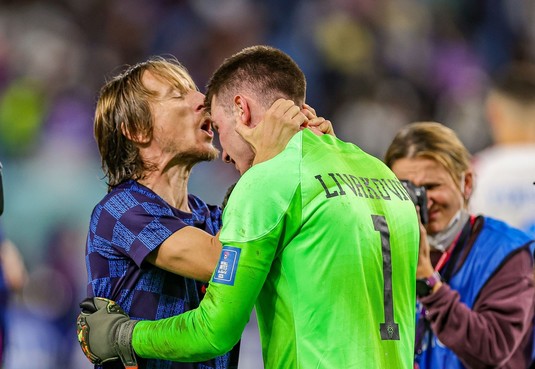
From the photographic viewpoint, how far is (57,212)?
6.38m

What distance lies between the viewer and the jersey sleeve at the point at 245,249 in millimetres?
2008

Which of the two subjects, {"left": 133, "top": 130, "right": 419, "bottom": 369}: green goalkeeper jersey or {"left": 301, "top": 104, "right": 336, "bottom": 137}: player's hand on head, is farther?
{"left": 301, "top": 104, "right": 336, "bottom": 137}: player's hand on head

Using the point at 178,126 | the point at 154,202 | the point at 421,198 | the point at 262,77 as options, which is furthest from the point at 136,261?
the point at 421,198

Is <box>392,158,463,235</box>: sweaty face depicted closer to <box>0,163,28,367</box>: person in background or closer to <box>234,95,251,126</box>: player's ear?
<box>234,95,251,126</box>: player's ear

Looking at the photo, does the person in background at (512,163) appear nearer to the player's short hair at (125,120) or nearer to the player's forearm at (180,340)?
the player's short hair at (125,120)

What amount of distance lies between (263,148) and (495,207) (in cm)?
321

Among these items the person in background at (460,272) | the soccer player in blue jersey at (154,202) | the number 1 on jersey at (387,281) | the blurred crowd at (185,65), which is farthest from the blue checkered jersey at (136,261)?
the blurred crowd at (185,65)

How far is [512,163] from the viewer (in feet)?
17.1

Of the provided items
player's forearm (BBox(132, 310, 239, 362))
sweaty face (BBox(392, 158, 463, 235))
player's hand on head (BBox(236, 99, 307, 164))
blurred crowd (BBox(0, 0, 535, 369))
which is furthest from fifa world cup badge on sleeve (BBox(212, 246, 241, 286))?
blurred crowd (BBox(0, 0, 535, 369))

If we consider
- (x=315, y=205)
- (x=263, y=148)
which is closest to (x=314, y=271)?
(x=315, y=205)

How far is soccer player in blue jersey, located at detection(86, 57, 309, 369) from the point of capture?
2.42m

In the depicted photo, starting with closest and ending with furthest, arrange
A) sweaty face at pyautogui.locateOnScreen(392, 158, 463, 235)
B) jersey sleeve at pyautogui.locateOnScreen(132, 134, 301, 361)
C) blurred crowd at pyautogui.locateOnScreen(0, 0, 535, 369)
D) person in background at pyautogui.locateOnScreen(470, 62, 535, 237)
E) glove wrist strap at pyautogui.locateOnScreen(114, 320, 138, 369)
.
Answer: jersey sleeve at pyautogui.locateOnScreen(132, 134, 301, 361), glove wrist strap at pyautogui.locateOnScreen(114, 320, 138, 369), sweaty face at pyautogui.locateOnScreen(392, 158, 463, 235), person in background at pyautogui.locateOnScreen(470, 62, 535, 237), blurred crowd at pyautogui.locateOnScreen(0, 0, 535, 369)

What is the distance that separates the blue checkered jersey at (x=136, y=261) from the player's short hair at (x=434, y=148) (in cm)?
127

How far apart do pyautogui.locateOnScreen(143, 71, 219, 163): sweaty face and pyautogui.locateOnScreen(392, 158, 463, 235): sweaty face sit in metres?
1.03
